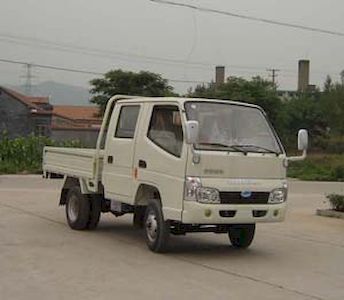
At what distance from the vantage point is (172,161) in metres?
10.8

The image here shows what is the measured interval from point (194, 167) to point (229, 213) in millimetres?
829

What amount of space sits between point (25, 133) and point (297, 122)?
29104 mm

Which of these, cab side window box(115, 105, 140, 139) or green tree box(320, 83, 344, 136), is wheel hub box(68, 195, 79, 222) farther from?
green tree box(320, 83, 344, 136)

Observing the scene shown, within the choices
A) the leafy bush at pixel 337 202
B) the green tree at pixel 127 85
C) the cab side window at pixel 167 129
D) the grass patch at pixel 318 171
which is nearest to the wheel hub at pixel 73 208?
the cab side window at pixel 167 129

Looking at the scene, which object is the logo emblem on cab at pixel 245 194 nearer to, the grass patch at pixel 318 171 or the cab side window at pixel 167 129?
the cab side window at pixel 167 129

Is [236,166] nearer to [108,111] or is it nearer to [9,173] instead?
[108,111]

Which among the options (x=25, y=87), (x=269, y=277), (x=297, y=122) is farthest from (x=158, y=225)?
(x=25, y=87)

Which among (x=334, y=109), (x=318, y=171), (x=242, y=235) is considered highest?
(x=334, y=109)

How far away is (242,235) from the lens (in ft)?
39.3

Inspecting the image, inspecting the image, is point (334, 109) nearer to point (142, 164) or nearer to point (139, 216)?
point (139, 216)

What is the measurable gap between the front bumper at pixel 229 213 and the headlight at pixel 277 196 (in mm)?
61

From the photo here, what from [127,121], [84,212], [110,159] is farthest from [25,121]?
[127,121]

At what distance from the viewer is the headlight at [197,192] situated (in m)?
10.5

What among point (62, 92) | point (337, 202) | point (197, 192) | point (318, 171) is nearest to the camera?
point (197, 192)
